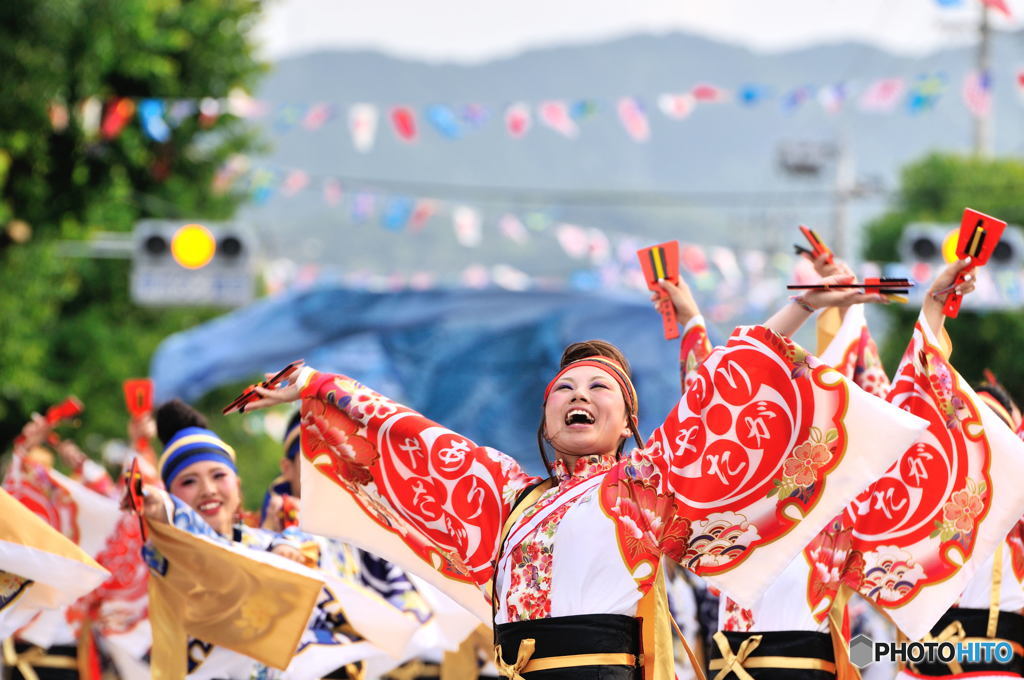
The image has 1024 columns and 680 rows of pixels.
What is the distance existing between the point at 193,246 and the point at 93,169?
1468 millimetres

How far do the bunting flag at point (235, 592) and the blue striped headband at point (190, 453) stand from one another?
1.65ft

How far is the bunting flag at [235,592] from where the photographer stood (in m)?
5.04

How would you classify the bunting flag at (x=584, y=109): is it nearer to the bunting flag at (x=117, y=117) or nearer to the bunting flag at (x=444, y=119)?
the bunting flag at (x=444, y=119)

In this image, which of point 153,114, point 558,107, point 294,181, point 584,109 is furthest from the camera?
point 294,181

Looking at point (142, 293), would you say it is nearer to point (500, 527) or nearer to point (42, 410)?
point (42, 410)

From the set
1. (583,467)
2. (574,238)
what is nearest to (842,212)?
(574,238)

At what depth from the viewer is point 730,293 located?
857 inches

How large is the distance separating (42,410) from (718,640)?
11.5 m

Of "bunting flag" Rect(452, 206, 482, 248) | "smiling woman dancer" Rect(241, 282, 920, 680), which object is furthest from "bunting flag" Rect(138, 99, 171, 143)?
"smiling woman dancer" Rect(241, 282, 920, 680)

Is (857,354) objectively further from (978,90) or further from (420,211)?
(420,211)

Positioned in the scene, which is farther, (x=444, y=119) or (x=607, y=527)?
(x=444, y=119)

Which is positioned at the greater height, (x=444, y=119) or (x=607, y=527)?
(x=444, y=119)

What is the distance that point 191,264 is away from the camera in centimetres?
1465

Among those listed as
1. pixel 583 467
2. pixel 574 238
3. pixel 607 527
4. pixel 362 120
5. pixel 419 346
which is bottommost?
pixel 419 346
